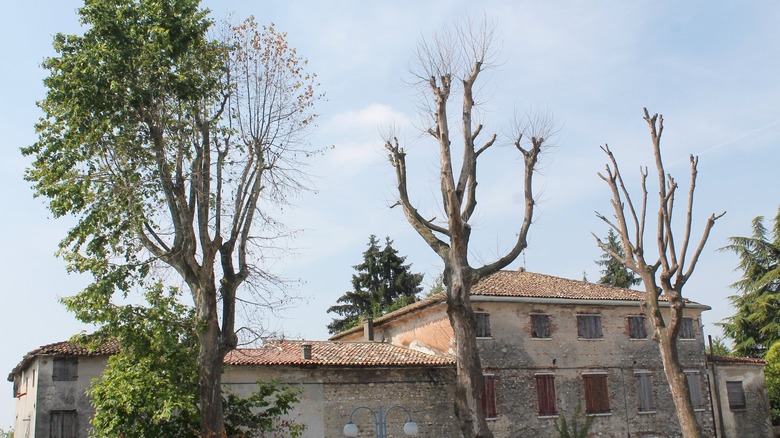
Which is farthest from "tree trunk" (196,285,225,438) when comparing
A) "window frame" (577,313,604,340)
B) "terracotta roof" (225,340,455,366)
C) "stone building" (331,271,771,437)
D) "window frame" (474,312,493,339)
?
"window frame" (577,313,604,340)

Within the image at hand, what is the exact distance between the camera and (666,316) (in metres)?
30.1

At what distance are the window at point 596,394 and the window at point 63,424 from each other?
16297 millimetres

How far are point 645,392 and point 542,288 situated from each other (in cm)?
514

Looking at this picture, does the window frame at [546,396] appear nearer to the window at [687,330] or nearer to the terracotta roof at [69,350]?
the window at [687,330]

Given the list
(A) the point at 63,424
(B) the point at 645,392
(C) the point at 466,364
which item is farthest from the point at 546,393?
(A) the point at 63,424

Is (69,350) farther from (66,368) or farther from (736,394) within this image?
(736,394)

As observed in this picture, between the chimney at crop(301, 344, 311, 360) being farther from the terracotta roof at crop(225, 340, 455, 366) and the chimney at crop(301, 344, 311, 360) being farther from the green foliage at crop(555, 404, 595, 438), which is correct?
the green foliage at crop(555, 404, 595, 438)

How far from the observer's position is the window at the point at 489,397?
2519 cm

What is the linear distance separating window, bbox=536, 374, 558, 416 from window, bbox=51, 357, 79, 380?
47.1 feet

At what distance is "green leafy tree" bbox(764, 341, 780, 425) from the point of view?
1304 inches

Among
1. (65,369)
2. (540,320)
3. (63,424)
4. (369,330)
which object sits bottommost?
(63,424)

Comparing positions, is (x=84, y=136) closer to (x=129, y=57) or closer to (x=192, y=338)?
(x=129, y=57)

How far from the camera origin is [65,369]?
21.0 m

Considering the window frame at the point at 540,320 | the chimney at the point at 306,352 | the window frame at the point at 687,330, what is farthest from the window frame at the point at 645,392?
the chimney at the point at 306,352
